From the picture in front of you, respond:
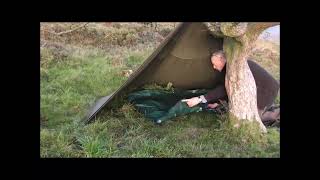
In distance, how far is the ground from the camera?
441 cm

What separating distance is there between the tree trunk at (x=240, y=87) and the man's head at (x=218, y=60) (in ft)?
0.18

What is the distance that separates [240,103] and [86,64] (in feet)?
4.47

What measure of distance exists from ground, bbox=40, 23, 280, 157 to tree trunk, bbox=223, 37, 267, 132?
12 cm

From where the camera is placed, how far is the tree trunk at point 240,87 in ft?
14.6

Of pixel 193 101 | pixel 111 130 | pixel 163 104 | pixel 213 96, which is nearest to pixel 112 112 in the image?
pixel 111 130

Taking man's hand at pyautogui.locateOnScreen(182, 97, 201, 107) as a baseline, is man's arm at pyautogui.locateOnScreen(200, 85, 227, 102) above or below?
above

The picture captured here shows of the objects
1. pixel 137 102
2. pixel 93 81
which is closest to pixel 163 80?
pixel 137 102

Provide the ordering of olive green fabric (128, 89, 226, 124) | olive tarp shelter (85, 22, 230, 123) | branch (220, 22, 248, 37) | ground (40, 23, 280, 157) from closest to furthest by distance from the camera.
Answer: branch (220, 22, 248, 37) < ground (40, 23, 280, 157) < olive tarp shelter (85, 22, 230, 123) < olive green fabric (128, 89, 226, 124)

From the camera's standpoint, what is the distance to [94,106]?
4.64 metres

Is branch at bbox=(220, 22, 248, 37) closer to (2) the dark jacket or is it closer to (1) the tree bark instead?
(1) the tree bark

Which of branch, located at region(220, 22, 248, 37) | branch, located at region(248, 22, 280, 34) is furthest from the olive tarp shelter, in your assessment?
branch, located at region(248, 22, 280, 34)

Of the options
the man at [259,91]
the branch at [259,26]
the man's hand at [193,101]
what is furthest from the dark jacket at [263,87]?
the branch at [259,26]

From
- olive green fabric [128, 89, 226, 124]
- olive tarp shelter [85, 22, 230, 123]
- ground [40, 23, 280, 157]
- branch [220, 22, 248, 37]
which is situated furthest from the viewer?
olive green fabric [128, 89, 226, 124]

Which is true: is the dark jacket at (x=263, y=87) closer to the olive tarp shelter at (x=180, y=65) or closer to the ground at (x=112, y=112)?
the ground at (x=112, y=112)
